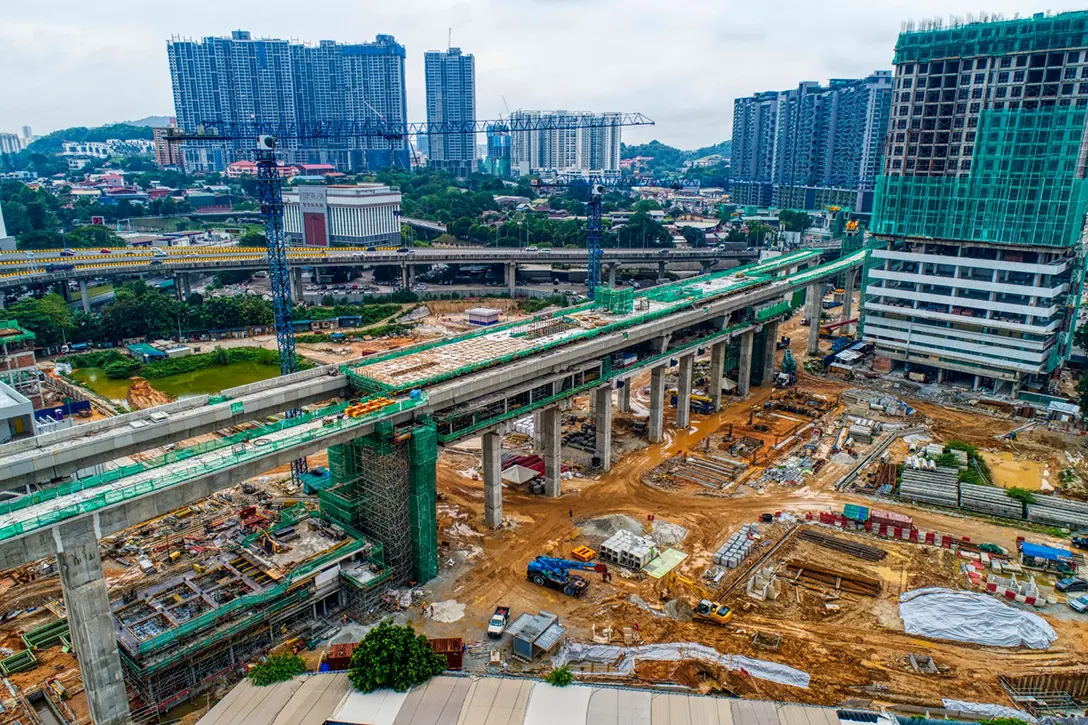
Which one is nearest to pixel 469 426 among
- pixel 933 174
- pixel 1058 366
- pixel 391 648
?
pixel 391 648

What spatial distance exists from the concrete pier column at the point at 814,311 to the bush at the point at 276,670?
293 ft

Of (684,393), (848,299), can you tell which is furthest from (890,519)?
(848,299)

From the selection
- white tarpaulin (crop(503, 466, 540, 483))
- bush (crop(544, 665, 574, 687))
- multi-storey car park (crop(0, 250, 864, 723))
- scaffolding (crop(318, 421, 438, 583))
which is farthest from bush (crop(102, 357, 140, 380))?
bush (crop(544, 665, 574, 687))

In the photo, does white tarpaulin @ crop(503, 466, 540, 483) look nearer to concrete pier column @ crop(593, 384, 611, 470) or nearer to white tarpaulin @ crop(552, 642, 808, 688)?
concrete pier column @ crop(593, 384, 611, 470)

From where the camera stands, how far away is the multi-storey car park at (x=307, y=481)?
35875 mm

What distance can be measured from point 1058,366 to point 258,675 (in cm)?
9931

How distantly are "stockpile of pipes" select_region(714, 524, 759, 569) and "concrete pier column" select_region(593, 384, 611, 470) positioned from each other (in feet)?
52.7

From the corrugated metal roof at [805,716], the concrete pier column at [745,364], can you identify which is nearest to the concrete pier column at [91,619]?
the corrugated metal roof at [805,716]

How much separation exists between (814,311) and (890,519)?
2251 inches

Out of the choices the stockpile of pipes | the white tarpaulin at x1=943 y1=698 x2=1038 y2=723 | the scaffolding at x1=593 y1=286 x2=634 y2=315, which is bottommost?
the white tarpaulin at x1=943 y1=698 x2=1038 y2=723

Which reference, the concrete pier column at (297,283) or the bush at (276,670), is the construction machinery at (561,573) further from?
the concrete pier column at (297,283)

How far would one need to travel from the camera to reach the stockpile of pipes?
172ft

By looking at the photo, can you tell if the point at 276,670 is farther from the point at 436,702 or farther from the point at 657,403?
the point at 657,403

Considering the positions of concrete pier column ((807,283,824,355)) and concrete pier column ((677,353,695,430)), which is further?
concrete pier column ((807,283,824,355))
